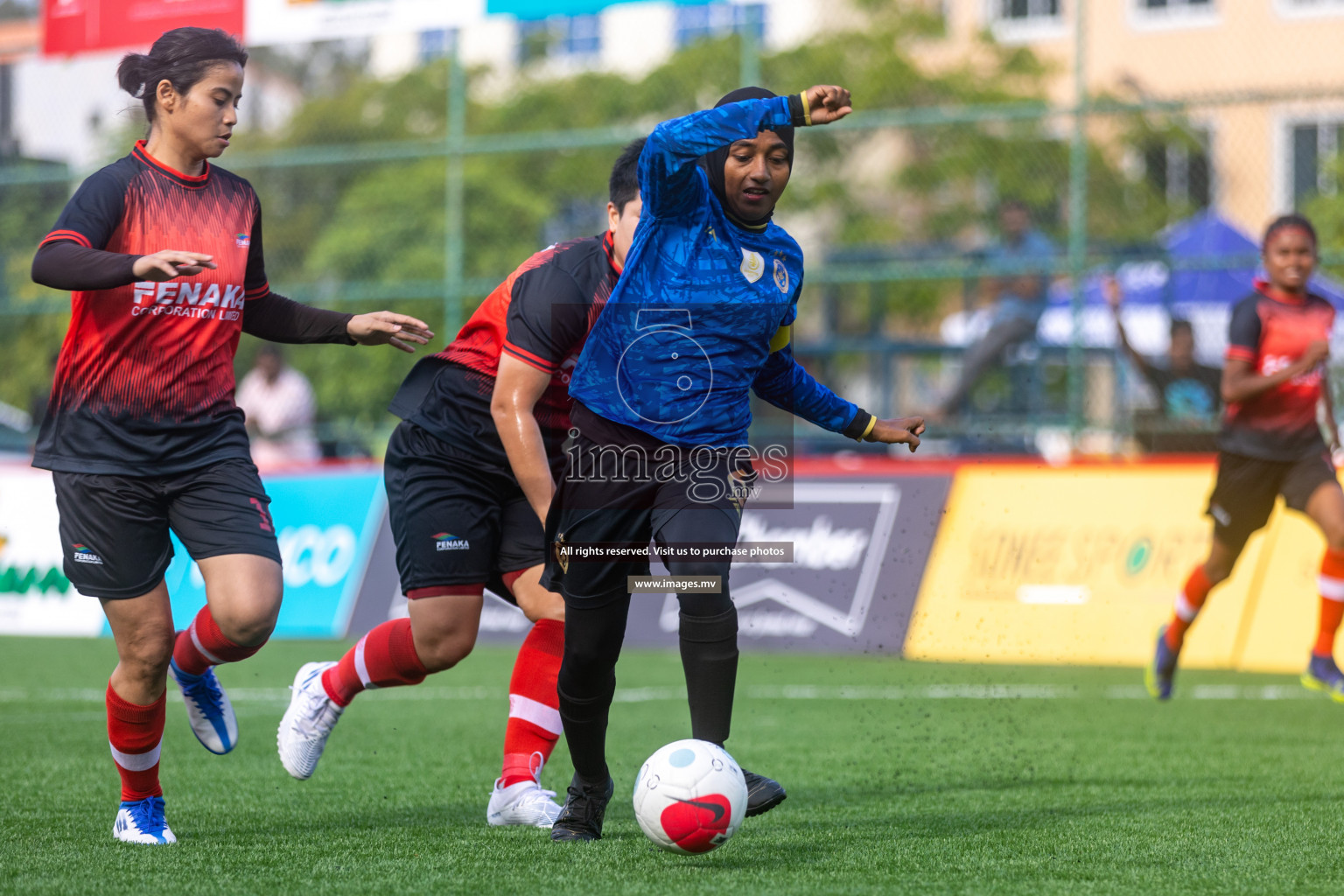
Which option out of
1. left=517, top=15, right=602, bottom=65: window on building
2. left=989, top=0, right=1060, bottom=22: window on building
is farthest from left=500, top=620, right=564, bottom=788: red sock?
left=989, top=0, right=1060, bottom=22: window on building

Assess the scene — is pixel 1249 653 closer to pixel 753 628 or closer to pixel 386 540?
pixel 753 628

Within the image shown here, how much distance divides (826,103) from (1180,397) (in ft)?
26.0

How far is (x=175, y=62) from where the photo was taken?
185 inches

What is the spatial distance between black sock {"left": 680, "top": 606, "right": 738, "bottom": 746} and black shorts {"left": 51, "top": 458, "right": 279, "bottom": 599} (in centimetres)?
134

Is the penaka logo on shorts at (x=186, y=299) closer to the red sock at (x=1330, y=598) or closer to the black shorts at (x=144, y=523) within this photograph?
the black shorts at (x=144, y=523)

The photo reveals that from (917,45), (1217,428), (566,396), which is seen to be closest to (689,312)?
(566,396)

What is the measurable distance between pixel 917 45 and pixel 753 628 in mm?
18714

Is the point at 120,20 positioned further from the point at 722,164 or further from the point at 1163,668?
the point at 722,164

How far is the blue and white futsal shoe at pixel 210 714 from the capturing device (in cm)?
535

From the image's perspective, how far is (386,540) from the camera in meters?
11.6

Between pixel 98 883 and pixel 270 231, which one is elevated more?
pixel 270 231

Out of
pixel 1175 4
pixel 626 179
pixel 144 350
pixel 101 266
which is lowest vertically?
pixel 144 350

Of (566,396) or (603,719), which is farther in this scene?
(566,396)

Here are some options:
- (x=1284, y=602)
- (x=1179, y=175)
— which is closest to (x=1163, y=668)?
(x=1284, y=602)
